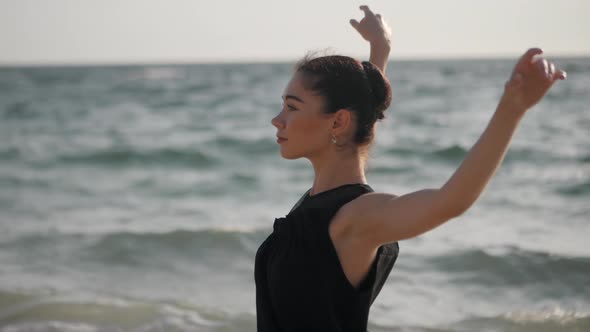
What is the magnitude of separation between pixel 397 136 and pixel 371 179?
501 cm

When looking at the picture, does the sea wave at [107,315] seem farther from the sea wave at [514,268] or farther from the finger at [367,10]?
the finger at [367,10]

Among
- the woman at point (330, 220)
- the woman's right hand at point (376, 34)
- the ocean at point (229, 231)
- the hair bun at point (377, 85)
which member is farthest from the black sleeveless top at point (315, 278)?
the woman's right hand at point (376, 34)

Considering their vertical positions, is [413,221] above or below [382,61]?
below

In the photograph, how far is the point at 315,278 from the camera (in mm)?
2643

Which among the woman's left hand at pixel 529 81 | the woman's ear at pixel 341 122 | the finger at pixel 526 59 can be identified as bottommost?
the woman's left hand at pixel 529 81

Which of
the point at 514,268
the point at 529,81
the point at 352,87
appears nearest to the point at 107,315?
the point at 514,268

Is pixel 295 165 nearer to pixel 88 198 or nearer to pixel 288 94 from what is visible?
pixel 88 198

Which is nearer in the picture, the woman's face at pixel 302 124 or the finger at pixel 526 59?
the finger at pixel 526 59

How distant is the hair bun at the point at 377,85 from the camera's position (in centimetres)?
276

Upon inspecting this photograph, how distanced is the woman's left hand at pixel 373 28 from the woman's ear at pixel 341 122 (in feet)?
2.09

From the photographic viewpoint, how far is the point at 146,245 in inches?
333

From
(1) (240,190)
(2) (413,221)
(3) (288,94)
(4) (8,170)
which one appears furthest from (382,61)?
(4) (8,170)

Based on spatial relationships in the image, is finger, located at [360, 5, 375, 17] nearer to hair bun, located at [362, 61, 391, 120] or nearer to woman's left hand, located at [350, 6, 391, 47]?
woman's left hand, located at [350, 6, 391, 47]

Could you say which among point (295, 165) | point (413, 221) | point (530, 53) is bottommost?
point (413, 221)
